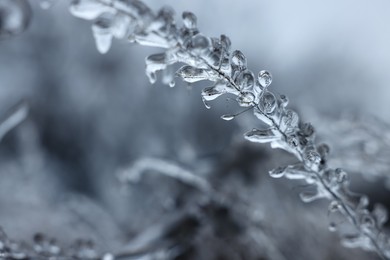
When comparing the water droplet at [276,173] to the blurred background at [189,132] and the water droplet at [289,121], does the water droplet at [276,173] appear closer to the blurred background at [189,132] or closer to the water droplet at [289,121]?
the water droplet at [289,121]

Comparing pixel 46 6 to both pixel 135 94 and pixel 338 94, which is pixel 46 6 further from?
pixel 338 94

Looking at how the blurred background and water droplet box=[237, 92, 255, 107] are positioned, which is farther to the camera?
the blurred background

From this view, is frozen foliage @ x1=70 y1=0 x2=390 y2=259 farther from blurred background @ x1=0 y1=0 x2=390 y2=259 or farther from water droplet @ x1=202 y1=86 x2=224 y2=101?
blurred background @ x1=0 y1=0 x2=390 y2=259

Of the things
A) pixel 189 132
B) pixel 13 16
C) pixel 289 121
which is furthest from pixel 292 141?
pixel 189 132

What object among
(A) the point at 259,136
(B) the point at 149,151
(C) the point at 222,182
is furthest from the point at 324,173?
(B) the point at 149,151

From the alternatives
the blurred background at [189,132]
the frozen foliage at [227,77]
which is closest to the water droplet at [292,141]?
the frozen foliage at [227,77]

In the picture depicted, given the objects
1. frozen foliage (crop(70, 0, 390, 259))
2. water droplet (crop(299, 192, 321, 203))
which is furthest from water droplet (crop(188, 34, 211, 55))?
water droplet (crop(299, 192, 321, 203))
